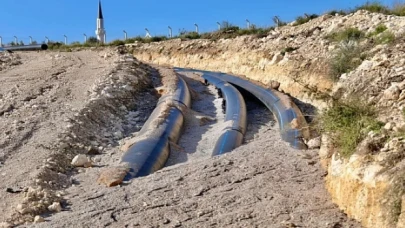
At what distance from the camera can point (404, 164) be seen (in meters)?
4.71

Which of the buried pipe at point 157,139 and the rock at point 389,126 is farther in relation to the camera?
the buried pipe at point 157,139

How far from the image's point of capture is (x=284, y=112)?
1079cm

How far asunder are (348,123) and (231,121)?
4.25m

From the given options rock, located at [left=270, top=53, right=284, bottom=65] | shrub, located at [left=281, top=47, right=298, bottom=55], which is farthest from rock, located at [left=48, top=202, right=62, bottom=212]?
shrub, located at [left=281, top=47, right=298, bottom=55]

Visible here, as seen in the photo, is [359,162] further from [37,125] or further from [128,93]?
[128,93]

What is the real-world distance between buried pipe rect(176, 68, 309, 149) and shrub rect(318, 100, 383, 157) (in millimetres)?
1537

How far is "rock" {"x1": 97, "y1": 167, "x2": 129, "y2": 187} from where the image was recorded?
21.9 ft

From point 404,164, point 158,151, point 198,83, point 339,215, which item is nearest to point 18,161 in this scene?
point 158,151

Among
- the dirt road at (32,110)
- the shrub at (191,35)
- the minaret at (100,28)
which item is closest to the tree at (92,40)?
the minaret at (100,28)

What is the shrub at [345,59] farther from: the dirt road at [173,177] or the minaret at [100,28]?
the minaret at [100,28]

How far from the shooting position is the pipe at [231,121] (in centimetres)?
859

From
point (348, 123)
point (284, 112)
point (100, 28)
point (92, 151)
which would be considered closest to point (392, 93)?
point (348, 123)

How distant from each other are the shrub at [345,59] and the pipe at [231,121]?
208cm

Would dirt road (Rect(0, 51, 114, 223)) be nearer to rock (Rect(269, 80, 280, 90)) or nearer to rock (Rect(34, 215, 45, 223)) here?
rock (Rect(34, 215, 45, 223))
